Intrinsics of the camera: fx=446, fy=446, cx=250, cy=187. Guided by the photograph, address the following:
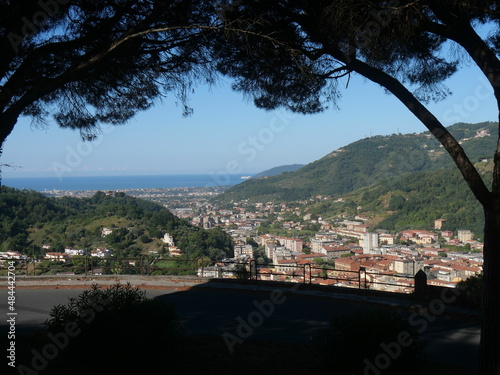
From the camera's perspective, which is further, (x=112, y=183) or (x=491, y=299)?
(x=112, y=183)

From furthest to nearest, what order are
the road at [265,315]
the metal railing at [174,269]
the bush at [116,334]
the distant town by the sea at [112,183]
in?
the distant town by the sea at [112,183] < the metal railing at [174,269] < the road at [265,315] < the bush at [116,334]

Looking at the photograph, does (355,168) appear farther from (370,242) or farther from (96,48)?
(96,48)

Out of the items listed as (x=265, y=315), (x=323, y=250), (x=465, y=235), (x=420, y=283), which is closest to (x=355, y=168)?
(x=465, y=235)

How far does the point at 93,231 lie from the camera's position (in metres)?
19.6

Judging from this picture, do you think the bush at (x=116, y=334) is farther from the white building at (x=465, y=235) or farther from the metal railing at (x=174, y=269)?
the white building at (x=465, y=235)

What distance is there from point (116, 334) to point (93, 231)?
625 inches

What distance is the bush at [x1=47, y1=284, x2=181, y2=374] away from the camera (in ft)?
15.4

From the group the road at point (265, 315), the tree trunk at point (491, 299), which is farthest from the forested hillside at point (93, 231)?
the tree trunk at point (491, 299)

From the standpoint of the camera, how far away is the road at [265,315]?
22.9ft

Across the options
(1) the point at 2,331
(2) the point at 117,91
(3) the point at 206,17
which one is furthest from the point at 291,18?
(1) the point at 2,331

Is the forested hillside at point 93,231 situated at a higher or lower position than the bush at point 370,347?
higher

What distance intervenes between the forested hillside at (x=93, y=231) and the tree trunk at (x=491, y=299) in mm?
12884

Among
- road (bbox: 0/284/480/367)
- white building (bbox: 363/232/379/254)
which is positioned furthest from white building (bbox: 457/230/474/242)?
road (bbox: 0/284/480/367)

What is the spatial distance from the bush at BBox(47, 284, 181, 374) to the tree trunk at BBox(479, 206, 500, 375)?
10.8 feet
